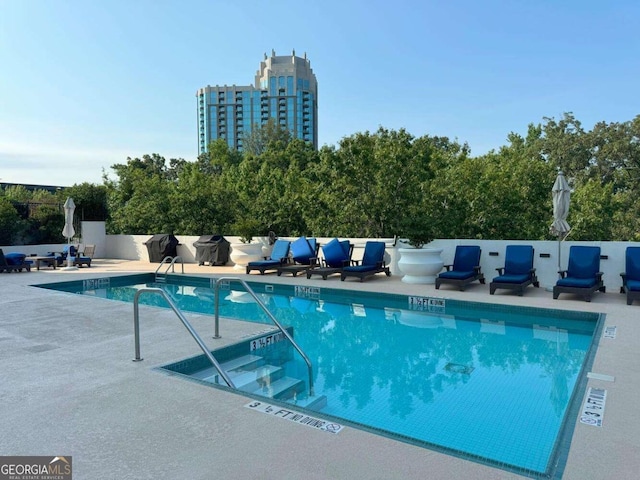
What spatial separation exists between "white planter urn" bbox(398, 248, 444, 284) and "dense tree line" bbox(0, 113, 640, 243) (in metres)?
0.44

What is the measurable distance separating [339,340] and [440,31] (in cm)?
1217

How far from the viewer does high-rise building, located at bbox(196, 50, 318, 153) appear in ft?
372

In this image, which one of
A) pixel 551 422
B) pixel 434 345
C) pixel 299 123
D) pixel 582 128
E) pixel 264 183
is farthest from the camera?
pixel 299 123

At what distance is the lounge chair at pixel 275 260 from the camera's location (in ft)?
39.8

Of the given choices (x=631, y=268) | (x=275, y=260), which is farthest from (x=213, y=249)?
(x=631, y=268)

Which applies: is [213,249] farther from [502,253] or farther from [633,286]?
[633,286]

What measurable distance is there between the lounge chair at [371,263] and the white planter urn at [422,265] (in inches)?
30.3

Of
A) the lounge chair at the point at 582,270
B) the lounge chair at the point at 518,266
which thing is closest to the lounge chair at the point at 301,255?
the lounge chair at the point at 518,266

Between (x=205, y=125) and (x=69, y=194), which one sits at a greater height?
(x=205, y=125)

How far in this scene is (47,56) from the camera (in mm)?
12023

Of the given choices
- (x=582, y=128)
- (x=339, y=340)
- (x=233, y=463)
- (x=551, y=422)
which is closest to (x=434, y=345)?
(x=339, y=340)

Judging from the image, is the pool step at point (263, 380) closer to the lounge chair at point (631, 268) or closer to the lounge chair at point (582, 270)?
the lounge chair at point (582, 270)

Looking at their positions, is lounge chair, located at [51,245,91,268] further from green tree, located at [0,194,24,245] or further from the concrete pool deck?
the concrete pool deck

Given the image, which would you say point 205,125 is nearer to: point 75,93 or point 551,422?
point 75,93
